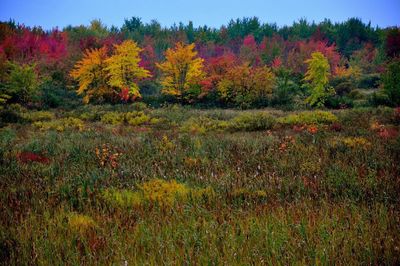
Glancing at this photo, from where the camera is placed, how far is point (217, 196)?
4930 millimetres

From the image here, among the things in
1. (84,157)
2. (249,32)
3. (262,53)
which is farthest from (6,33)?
(249,32)

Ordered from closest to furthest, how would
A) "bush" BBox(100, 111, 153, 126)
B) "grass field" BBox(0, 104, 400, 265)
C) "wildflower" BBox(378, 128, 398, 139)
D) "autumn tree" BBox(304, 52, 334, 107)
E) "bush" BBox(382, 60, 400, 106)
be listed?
"grass field" BBox(0, 104, 400, 265) → "wildflower" BBox(378, 128, 398, 139) → "bush" BBox(100, 111, 153, 126) → "bush" BBox(382, 60, 400, 106) → "autumn tree" BBox(304, 52, 334, 107)

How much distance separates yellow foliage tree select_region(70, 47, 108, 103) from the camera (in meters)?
34.9

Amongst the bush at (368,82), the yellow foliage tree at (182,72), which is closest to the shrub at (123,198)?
the yellow foliage tree at (182,72)

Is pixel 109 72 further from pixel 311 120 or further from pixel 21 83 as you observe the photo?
pixel 311 120

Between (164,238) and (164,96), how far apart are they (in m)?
35.7

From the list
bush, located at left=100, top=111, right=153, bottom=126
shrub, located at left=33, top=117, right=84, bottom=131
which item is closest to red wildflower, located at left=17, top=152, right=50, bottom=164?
shrub, located at left=33, top=117, right=84, bottom=131

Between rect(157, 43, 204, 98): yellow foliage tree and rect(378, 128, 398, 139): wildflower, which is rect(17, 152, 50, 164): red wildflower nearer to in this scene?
rect(378, 128, 398, 139): wildflower

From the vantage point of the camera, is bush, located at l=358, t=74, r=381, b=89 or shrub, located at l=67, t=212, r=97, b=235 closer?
shrub, located at l=67, t=212, r=97, b=235

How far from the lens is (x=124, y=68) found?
3534 cm

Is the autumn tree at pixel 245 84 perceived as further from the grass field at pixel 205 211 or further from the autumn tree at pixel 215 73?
the grass field at pixel 205 211

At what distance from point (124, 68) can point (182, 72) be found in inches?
267

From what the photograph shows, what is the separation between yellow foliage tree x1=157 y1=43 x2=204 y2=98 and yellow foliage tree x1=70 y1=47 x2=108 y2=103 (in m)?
6.41

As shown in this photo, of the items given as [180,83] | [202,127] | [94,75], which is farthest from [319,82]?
[94,75]
